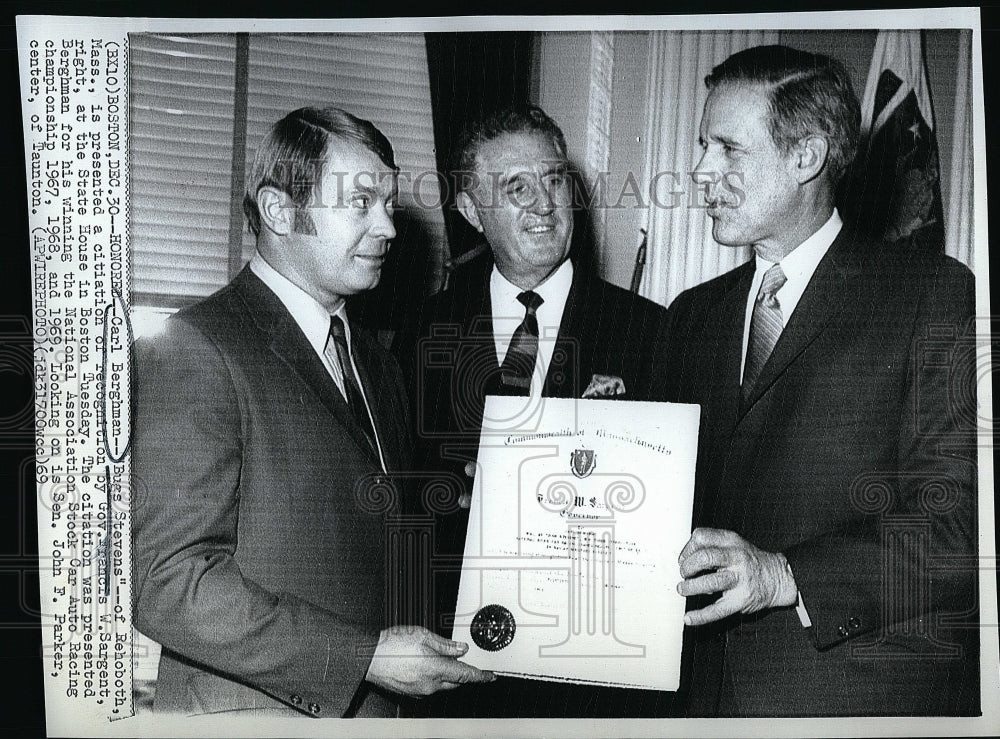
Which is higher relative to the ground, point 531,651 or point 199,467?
point 199,467

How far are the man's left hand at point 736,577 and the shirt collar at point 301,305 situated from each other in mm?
701

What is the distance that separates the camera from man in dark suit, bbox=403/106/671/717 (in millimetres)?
1449

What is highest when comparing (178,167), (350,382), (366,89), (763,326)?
(366,89)

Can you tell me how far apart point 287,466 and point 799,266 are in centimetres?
90

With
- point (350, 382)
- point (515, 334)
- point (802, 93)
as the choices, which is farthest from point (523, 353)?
point (802, 93)

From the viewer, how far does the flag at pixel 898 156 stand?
4.74 feet

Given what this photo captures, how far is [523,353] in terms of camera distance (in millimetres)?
1457

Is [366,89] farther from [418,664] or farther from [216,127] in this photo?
[418,664]

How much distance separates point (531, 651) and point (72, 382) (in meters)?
0.89

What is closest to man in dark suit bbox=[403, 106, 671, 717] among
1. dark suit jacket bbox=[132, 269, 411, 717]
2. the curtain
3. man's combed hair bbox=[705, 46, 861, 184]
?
dark suit jacket bbox=[132, 269, 411, 717]

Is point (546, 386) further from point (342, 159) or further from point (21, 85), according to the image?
point (21, 85)

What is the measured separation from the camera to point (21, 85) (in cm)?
146

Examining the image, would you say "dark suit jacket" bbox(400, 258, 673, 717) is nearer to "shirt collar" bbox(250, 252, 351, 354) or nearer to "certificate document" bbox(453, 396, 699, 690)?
"certificate document" bbox(453, 396, 699, 690)

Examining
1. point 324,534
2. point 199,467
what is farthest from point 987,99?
point 199,467
